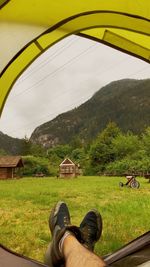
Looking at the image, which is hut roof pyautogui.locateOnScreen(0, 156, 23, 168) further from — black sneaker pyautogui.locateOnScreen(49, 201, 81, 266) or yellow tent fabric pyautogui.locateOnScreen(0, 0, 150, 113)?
black sneaker pyautogui.locateOnScreen(49, 201, 81, 266)

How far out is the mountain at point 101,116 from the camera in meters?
37.3

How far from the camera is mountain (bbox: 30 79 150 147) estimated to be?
123ft

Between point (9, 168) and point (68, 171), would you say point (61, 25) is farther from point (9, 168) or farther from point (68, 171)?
point (68, 171)

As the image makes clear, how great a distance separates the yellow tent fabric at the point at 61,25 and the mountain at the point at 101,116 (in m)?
32.4

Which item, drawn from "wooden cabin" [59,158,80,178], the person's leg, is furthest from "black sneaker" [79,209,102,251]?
"wooden cabin" [59,158,80,178]

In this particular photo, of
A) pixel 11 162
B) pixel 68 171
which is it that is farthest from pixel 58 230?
pixel 68 171

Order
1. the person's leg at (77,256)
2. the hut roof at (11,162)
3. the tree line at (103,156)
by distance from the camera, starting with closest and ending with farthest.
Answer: the person's leg at (77,256)
the hut roof at (11,162)
the tree line at (103,156)

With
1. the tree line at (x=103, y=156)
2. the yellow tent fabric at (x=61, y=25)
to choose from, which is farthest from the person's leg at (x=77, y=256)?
the tree line at (x=103, y=156)

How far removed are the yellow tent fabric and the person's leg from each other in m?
0.68

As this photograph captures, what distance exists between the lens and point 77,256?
3.68 ft

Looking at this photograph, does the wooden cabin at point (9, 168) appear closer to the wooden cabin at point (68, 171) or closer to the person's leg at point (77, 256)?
the wooden cabin at point (68, 171)

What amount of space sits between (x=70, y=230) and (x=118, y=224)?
1.57 metres

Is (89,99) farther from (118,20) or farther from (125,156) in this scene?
(118,20)

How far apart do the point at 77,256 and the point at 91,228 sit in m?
0.45
